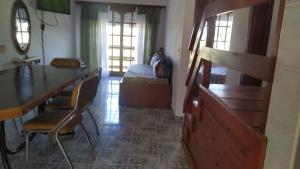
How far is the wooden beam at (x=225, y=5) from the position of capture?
1.07 m

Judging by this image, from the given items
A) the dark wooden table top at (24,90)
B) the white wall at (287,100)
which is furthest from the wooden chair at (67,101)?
the white wall at (287,100)

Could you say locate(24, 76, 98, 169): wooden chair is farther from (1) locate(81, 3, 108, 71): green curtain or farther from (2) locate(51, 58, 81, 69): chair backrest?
(1) locate(81, 3, 108, 71): green curtain

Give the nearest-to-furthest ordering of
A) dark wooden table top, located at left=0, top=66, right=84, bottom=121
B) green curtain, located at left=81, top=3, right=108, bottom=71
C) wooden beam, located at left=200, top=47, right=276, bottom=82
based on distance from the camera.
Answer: wooden beam, located at left=200, top=47, right=276, bottom=82 < dark wooden table top, located at left=0, top=66, right=84, bottom=121 < green curtain, located at left=81, top=3, right=108, bottom=71

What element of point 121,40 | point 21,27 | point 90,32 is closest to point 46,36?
point 21,27

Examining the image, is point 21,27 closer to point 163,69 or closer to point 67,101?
point 67,101

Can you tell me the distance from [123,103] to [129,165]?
1860 mm

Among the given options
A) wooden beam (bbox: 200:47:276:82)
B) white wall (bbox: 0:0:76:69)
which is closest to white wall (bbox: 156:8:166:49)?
white wall (bbox: 0:0:76:69)

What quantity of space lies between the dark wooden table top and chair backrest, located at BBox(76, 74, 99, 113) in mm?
209

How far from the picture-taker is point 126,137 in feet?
9.02

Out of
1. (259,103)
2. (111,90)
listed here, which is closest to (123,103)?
(111,90)

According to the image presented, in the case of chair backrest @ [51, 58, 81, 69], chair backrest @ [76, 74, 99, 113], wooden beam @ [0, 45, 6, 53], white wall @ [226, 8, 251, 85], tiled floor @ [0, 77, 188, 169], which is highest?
white wall @ [226, 8, 251, 85]

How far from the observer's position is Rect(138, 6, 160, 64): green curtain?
5914 millimetres

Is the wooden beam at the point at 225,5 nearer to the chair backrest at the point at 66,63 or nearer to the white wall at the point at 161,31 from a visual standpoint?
the chair backrest at the point at 66,63

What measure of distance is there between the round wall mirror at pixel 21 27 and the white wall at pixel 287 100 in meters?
3.59
